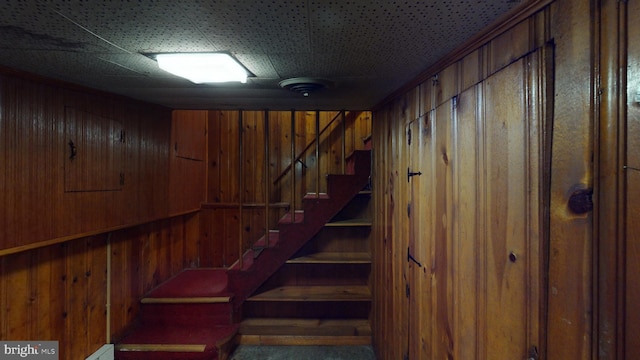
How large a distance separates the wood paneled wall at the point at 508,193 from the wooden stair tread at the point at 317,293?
108 cm

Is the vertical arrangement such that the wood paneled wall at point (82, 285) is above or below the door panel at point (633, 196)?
below

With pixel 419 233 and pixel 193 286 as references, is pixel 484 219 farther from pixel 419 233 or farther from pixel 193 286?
pixel 193 286

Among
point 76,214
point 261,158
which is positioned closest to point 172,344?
point 76,214

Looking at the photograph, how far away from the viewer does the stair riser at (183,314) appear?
256 centimetres

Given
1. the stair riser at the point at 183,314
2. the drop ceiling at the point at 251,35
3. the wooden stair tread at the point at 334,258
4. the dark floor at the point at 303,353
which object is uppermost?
the drop ceiling at the point at 251,35

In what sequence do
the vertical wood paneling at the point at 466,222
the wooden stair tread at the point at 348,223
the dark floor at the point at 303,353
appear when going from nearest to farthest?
the vertical wood paneling at the point at 466,222
the dark floor at the point at 303,353
the wooden stair tread at the point at 348,223

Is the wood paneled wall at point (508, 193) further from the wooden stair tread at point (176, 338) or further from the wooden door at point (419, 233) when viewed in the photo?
the wooden stair tread at point (176, 338)

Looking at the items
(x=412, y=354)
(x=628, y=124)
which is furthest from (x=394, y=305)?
(x=628, y=124)

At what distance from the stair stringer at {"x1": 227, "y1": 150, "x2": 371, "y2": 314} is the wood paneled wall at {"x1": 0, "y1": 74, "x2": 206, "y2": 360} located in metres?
0.88

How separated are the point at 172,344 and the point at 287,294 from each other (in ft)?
3.26

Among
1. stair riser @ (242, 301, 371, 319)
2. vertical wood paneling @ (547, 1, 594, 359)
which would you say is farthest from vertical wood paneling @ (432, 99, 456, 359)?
stair riser @ (242, 301, 371, 319)

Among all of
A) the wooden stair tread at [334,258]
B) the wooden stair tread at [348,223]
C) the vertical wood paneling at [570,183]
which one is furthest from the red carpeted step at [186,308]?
the vertical wood paneling at [570,183]

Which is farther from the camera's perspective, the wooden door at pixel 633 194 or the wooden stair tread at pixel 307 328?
the wooden stair tread at pixel 307 328

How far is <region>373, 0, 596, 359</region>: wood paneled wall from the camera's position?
710mm
